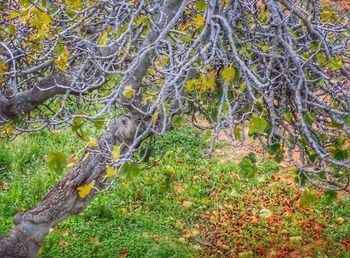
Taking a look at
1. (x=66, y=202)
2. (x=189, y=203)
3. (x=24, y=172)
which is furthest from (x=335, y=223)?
(x=24, y=172)

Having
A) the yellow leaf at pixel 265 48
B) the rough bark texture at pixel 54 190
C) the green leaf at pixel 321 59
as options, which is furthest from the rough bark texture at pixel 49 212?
the green leaf at pixel 321 59

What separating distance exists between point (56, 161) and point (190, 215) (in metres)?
3.80

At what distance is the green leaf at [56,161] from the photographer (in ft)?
Answer: 7.54

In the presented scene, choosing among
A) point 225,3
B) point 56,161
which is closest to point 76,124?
point 56,161

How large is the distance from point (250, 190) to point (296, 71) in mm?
4146

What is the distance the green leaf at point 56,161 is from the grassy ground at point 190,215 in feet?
9.61

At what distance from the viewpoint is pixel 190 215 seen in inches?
236

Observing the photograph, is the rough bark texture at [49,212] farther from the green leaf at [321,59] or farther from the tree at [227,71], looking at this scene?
the green leaf at [321,59]

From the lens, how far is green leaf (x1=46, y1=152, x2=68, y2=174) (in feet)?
7.54

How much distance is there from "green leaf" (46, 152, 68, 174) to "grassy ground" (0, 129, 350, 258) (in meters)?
2.93

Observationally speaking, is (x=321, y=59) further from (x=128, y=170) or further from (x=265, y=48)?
(x=128, y=170)

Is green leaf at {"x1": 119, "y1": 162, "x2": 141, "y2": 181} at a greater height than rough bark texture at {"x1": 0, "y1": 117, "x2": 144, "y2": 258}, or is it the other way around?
green leaf at {"x1": 119, "y1": 162, "x2": 141, "y2": 181}

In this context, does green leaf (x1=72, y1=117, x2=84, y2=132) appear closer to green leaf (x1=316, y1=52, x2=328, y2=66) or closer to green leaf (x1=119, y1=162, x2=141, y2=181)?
green leaf (x1=119, y1=162, x2=141, y2=181)

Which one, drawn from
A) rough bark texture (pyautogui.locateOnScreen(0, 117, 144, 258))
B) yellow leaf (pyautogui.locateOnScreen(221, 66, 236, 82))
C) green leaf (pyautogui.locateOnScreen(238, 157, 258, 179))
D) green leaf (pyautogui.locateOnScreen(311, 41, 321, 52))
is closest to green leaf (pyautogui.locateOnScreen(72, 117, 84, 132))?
yellow leaf (pyautogui.locateOnScreen(221, 66, 236, 82))
